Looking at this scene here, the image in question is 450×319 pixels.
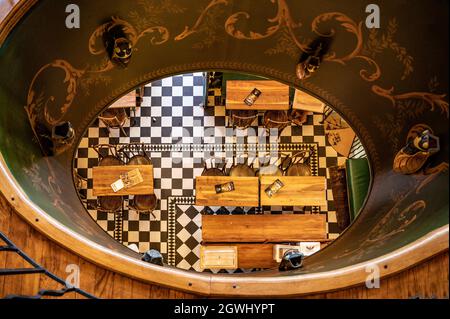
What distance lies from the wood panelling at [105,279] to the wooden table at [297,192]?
3932 mm

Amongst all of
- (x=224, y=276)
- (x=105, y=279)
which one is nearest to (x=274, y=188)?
(x=224, y=276)

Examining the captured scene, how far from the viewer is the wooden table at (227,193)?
21.1ft

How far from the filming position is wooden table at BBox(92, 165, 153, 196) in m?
6.54

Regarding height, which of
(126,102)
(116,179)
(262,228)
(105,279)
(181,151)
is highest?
(126,102)

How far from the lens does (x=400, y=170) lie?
156 inches

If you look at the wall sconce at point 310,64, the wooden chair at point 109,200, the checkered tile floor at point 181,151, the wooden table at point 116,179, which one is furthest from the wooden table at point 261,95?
the wall sconce at point 310,64

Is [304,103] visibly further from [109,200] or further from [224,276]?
[224,276]

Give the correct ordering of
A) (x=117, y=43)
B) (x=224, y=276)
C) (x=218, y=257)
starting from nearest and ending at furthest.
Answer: (x=224, y=276), (x=117, y=43), (x=218, y=257)

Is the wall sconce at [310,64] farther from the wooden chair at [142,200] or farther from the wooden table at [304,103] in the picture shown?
the wooden chair at [142,200]

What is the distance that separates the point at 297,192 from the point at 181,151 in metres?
2.00

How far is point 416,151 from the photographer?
3.61 m

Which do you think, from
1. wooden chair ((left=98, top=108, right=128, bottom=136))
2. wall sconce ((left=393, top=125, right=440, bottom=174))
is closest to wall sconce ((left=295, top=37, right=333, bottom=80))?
wall sconce ((left=393, top=125, right=440, bottom=174))

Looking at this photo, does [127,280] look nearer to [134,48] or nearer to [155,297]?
[155,297]

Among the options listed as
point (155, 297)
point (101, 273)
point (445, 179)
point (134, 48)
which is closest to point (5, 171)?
point (101, 273)
